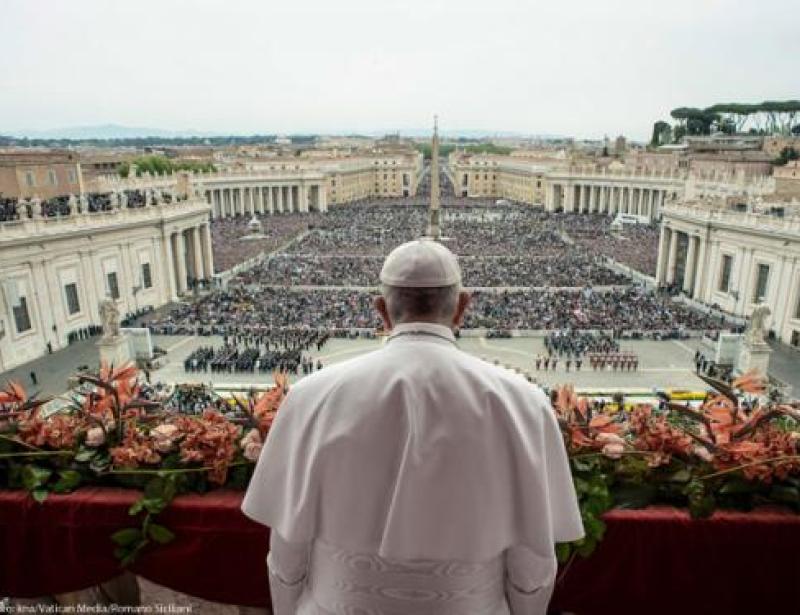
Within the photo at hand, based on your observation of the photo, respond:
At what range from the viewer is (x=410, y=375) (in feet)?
6.40

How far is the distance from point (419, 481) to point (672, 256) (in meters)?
42.6

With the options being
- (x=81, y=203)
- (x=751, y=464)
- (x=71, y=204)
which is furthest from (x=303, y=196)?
(x=751, y=464)

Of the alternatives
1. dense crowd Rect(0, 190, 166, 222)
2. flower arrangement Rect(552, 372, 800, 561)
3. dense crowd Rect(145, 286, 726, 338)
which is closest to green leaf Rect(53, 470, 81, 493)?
flower arrangement Rect(552, 372, 800, 561)

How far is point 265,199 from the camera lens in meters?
85.1

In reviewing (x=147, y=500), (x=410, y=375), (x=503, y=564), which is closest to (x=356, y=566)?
(x=503, y=564)

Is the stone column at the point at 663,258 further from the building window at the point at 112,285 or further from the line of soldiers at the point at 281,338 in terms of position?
the building window at the point at 112,285

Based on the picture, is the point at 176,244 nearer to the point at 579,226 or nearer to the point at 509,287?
the point at 509,287

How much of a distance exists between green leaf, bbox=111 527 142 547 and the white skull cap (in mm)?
2229

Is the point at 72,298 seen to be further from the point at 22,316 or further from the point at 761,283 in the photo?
the point at 761,283

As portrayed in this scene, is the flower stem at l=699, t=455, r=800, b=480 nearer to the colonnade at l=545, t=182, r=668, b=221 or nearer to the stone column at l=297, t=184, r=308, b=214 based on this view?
the colonnade at l=545, t=182, r=668, b=221

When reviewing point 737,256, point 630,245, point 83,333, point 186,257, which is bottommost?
point 630,245

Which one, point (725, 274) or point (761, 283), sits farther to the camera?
point (725, 274)

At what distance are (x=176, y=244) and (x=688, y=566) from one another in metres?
38.9

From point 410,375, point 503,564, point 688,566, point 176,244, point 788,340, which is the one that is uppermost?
point 410,375
